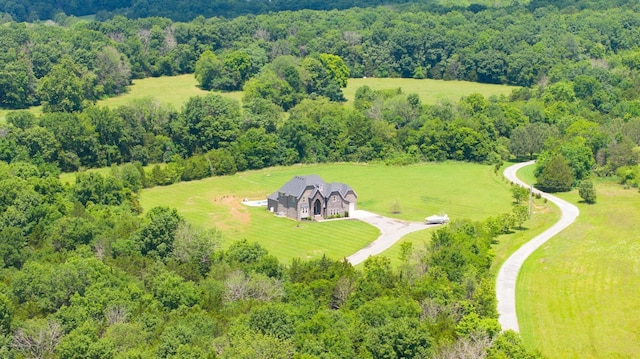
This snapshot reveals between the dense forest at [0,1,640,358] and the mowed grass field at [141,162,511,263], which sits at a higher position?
the dense forest at [0,1,640,358]

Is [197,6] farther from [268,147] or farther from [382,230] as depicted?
[382,230]

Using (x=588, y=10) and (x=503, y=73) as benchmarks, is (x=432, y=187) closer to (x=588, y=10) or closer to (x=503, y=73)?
(x=503, y=73)

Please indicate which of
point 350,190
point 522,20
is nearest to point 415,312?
point 350,190

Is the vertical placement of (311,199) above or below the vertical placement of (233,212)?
above

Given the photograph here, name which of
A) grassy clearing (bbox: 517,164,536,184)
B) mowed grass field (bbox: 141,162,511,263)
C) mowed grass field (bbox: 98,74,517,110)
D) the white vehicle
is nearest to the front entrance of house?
mowed grass field (bbox: 141,162,511,263)

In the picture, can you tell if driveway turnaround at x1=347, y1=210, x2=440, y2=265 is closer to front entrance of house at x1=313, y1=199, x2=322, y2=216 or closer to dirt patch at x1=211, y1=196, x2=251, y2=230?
front entrance of house at x1=313, y1=199, x2=322, y2=216

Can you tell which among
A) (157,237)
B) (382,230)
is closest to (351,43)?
(382,230)

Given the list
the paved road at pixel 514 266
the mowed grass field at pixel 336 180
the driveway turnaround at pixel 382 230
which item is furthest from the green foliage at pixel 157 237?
the paved road at pixel 514 266
